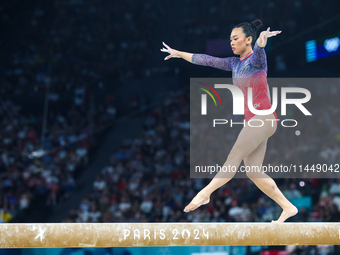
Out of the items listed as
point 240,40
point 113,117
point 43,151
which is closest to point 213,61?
point 240,40

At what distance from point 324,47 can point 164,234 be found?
6.48m

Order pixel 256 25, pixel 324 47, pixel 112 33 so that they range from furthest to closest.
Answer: pixel 112 33 → pixel 324 47 → pixel 256 25

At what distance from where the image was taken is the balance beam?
447 cm

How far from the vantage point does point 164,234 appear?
14.8ft

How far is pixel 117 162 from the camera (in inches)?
441

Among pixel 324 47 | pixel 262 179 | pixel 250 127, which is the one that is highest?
pixel 324 47

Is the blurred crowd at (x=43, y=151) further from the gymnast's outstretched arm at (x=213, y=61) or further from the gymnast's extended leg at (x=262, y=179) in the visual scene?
the gymnast's extended leg at (x=262, y=179)

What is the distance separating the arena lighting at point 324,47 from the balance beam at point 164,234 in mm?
5585

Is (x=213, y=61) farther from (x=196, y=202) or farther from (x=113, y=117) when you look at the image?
(x=113, y=117)

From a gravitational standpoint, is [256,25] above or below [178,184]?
above

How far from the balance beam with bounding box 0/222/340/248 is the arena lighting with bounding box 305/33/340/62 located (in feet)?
18.3

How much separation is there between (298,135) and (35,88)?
7.82m

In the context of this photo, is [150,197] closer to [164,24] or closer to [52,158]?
[52,158]

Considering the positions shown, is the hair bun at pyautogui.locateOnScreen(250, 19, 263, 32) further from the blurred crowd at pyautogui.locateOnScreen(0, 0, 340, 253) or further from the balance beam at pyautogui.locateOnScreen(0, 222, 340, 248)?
the blurred crowd at pyautogui.locateOnScreen(0, 0, 340, 253)
